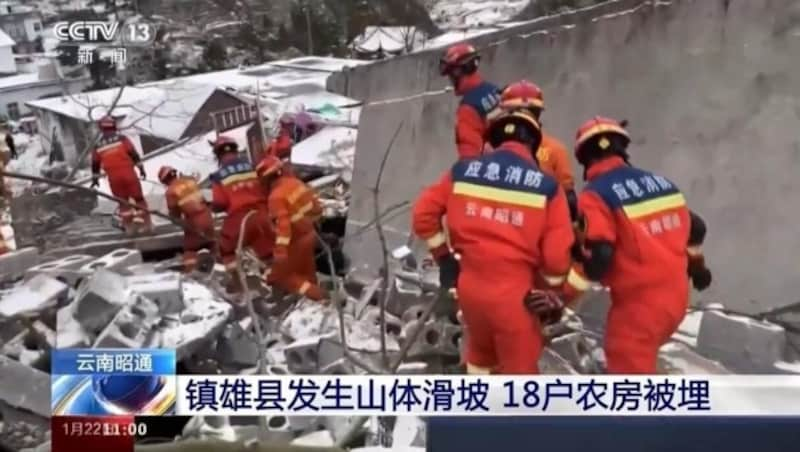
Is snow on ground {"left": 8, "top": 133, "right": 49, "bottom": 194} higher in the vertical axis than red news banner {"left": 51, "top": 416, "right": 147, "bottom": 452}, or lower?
higher

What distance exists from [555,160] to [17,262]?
123 cm

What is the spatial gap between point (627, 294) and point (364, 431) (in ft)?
2.23

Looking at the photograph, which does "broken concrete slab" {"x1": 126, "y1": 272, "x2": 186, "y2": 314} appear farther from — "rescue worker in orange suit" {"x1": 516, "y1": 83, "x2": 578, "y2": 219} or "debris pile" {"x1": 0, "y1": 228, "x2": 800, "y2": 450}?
"rescue worker in orange suit" {"x1": 516, "y1": 83, "x2": 578, "y2": 219}

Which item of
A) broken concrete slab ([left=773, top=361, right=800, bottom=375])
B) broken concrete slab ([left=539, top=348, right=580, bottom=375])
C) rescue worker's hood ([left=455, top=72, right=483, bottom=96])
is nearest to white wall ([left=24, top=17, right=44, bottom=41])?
rescue worker's hood ([left=455, top=72, right=483, bottom=96])

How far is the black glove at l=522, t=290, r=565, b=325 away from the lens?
192cm

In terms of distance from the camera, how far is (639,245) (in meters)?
1.90

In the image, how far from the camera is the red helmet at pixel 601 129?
190 centimetres

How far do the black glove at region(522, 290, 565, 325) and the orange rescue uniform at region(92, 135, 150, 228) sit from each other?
0.91m

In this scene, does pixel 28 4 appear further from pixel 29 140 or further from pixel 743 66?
pixel 743 66

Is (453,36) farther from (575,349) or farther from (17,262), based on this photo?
(17,262)

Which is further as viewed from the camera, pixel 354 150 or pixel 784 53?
pixel 354 150

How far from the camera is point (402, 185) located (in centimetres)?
201

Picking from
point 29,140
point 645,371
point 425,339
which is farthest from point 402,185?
point 29,140
